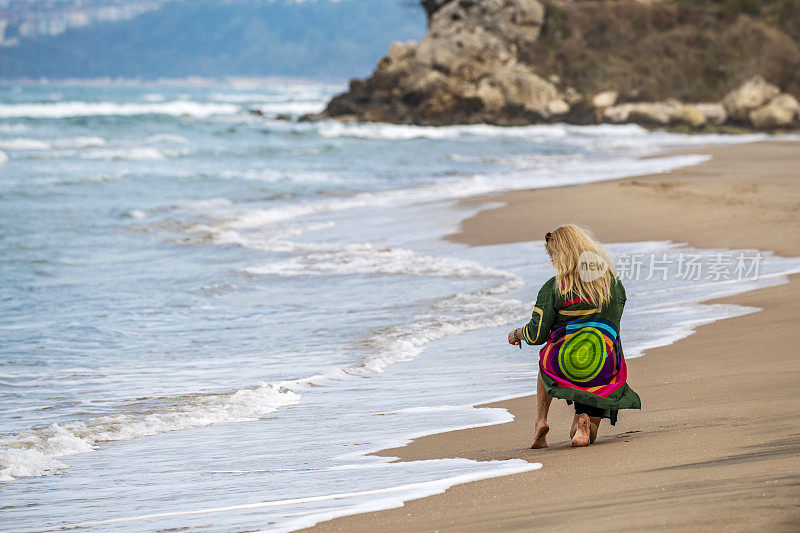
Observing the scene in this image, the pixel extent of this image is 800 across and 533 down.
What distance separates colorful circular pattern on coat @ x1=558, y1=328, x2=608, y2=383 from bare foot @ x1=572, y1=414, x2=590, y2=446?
169 millimetres

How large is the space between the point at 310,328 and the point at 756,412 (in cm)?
417

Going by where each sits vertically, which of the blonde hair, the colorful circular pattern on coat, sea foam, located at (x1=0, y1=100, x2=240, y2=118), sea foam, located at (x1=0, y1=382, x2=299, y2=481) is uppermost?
sea foam, located at (x1=0, y1=100, x2=240, y2=118)

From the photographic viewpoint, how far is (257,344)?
6945 millimetres

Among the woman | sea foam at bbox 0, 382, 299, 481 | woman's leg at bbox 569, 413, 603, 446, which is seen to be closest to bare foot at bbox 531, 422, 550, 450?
the woman

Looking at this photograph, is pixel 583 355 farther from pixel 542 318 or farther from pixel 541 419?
pixel 541 419

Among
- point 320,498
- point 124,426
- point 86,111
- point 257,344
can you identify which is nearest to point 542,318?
point 320,498

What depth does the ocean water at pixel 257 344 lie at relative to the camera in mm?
3826

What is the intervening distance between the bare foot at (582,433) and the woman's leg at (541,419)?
0.44 feet

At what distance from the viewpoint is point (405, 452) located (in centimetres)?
414

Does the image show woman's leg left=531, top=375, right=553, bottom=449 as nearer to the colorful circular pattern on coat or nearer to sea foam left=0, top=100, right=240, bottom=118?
the colorful circular pattern on coat

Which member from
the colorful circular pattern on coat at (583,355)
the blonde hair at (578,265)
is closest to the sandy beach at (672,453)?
the colorful circular pattern on coat at (583,355)

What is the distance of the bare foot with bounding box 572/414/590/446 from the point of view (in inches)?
151

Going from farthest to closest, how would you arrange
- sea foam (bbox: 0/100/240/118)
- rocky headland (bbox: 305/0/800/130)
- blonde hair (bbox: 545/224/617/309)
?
sea foam (bbox: 0/100/240/118), rocky headland (bbox: 305/0/800/130), blonde hair (bbox: 545/224/617/309)

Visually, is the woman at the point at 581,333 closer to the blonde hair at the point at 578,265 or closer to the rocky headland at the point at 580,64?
the blonde hair at the point at 578,265
